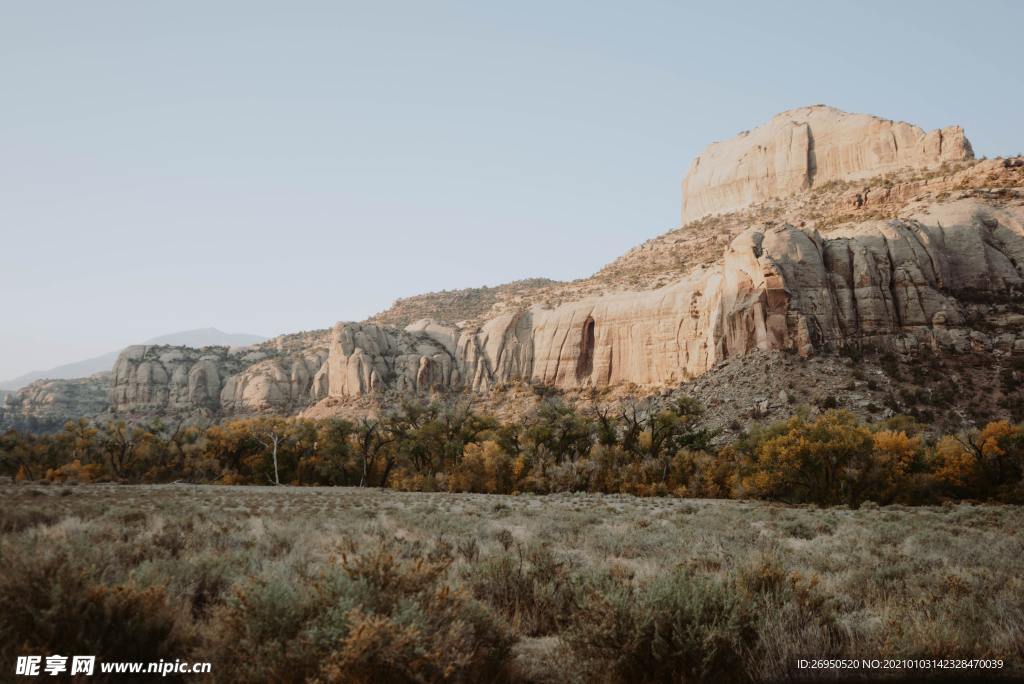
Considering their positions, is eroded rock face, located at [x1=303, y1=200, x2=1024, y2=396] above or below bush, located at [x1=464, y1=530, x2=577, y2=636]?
above

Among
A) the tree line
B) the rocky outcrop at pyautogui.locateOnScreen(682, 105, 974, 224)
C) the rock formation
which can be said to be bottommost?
the tree line

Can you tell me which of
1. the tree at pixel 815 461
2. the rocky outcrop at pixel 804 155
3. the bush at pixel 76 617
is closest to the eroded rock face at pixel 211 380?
the tree at pixel 815 461

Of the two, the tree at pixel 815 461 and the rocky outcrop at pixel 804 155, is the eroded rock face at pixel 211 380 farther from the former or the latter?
the rocky outcrop at pixel 804 155

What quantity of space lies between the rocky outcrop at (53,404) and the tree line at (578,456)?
5440cm

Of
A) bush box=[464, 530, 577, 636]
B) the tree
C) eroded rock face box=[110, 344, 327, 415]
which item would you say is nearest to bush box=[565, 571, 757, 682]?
bush box=[464, 530, 577, 636]

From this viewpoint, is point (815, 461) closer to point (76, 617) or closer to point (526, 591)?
point (526, 591)

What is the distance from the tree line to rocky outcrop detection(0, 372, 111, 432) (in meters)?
54.4

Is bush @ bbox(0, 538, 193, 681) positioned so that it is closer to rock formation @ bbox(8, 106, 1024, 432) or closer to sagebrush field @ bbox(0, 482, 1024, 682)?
sagebrush field @ bbox(0, 482, 1024, 682)

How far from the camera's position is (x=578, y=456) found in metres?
42.6

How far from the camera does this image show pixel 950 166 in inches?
2872

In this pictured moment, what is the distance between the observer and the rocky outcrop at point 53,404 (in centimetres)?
9794

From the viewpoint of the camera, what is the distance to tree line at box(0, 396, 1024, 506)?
32.0 m

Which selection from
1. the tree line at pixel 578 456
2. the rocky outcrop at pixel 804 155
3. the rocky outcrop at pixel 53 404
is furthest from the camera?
the rocky outcrop at pixel 53 404

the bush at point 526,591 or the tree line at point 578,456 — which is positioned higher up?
the bush at point 526,591
